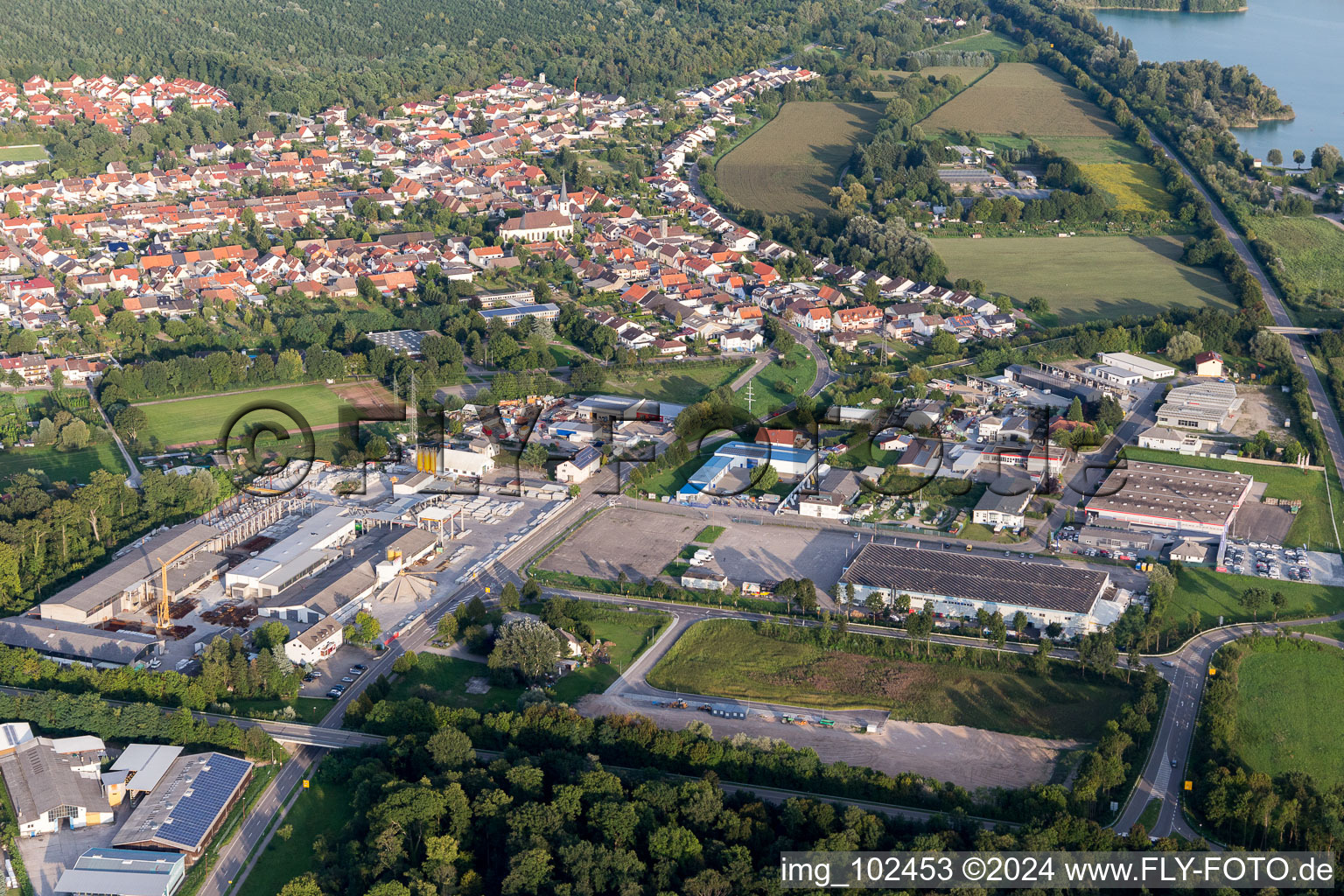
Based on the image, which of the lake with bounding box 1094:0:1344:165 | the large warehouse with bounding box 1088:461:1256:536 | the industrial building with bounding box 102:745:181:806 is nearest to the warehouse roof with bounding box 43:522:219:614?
the industrial building with bounding box 102:745:181:806

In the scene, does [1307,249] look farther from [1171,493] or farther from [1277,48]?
[1277,48]

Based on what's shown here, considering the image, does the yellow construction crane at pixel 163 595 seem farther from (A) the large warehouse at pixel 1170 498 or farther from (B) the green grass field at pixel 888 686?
(A) the large warehouse at pixel 1170 498

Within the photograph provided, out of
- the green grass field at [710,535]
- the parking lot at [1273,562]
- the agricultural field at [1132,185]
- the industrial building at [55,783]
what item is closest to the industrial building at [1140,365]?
the parking lot at [1273,562]

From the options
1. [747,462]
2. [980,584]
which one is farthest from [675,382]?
[980,584]

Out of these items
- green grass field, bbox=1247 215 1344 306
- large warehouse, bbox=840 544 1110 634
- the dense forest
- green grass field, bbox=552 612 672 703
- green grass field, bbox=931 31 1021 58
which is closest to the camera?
green grass field, bbox=552 612 672 703

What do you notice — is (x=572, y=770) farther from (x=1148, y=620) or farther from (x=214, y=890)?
(x=1148, y=620)

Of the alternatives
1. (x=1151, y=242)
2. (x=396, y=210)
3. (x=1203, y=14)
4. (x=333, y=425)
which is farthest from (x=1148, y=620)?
(x=1203, y=14)

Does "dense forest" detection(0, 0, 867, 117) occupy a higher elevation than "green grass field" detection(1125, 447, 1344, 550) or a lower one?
higher

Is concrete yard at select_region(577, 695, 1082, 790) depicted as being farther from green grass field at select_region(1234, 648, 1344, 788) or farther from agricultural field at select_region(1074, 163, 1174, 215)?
agricultural field at select_region(1074, 163, 1174, 215)
